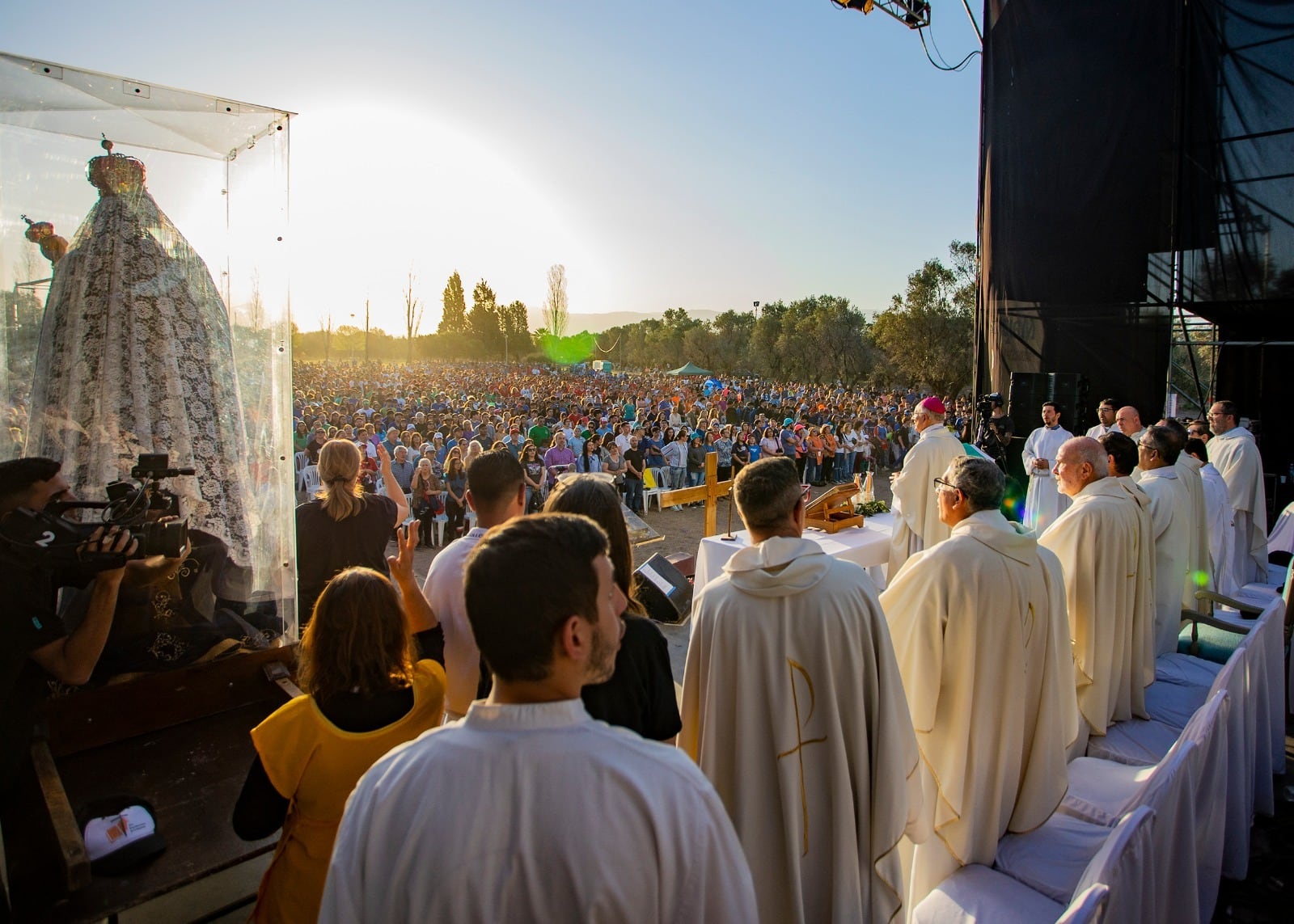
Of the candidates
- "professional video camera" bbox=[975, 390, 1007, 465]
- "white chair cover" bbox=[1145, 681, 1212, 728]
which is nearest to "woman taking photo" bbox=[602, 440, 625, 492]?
"professional video camera" bbox=[975, 390, 1007, 465]

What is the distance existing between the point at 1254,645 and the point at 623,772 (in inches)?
162

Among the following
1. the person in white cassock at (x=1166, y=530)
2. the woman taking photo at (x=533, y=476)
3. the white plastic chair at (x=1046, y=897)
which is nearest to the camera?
the white plastic chair at (x=1046, y=897)

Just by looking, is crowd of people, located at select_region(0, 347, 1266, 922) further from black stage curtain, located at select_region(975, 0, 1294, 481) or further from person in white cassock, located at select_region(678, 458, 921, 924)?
black stage curtain, located at select_region(975, 0, 1294, 481)

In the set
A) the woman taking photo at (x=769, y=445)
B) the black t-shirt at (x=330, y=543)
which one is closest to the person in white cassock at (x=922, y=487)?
the black t-shirt at (x=330, y=543)

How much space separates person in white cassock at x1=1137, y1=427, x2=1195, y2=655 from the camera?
5172 mm

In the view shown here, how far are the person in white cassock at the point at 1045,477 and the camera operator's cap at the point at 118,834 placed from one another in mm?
8384

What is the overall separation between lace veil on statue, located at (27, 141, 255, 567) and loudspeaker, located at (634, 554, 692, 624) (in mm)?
4180

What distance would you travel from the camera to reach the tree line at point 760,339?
32.5m

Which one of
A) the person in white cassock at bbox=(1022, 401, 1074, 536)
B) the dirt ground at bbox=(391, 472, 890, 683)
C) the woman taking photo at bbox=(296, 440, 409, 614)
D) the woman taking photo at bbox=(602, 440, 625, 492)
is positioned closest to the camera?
the woman taking photo at bbox=(296, 440, 409, 614)

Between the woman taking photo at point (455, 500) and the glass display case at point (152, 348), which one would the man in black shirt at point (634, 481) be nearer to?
the woman taking photo at point (455, 500)

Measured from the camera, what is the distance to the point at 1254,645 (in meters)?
3.76

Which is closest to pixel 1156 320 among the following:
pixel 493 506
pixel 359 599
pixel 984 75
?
pixel 984 75

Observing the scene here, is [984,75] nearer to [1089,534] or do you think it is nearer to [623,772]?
[1089,534]

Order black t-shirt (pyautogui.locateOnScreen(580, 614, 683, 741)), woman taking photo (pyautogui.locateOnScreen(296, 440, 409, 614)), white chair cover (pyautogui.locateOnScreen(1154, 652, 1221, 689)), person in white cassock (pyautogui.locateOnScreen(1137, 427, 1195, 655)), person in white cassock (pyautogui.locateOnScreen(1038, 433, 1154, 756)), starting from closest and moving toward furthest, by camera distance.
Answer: black t-shirt (pyautogui.locateOnScreen(580, 614, 683, 741)), woman taking photo (pyautogui.locateOnScreen(296, 440, 409, 614)), person in white cassock (pyautogui.locateOnScreen(1038, 433, 1154, 756)), white chair cover (pyautogui.locateOnScreen(1154, 652, 1221, 689)), person in white cassock (pyautogui.locateOnScreen(1137, 427, 1195, 655))
